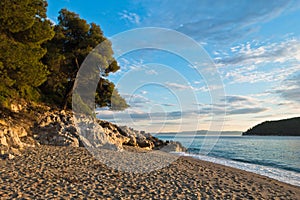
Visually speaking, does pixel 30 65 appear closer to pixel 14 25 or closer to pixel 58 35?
pixel 14 25

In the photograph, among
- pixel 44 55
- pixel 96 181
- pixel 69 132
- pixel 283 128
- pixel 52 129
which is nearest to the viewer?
pixel 96 181

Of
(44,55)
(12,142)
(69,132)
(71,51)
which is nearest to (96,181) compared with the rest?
(12,142)

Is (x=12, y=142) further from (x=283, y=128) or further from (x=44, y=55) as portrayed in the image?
(x=283, y=128)

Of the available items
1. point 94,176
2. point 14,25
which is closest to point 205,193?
point 94,176

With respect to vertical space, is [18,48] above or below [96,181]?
above

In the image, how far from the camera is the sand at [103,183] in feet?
26.5

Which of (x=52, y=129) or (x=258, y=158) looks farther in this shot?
(x=258, y=158)

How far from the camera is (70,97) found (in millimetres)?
31312

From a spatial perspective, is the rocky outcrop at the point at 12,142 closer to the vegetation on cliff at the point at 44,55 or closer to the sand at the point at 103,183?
the sand at the point at 103,183

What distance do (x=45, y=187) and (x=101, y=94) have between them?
2512cm

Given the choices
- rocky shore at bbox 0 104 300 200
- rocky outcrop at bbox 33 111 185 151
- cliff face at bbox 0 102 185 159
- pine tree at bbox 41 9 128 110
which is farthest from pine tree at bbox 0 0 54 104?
pine tree at bbox 41 9 128 110

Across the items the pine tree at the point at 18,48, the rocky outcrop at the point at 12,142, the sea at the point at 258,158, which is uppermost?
the pine tree at the point at 18,48

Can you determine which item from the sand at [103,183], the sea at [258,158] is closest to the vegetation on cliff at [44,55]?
the sand at [103,183]

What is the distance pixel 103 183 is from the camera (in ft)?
31.2
